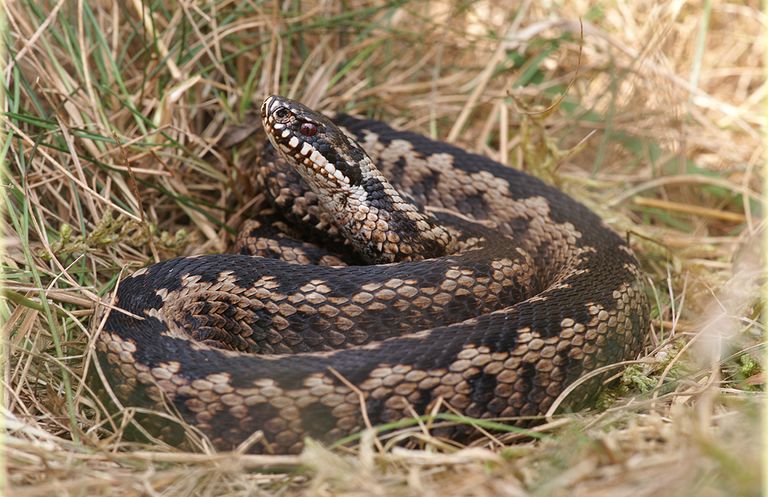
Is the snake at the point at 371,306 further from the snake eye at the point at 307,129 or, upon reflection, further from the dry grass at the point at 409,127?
the dry grass at the point at 409,127

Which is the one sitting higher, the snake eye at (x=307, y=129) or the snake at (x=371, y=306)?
the snake eye at (x=307, y=129)

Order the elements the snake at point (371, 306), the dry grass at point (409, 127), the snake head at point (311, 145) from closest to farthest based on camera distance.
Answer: the dry grass at point (409, 127) → the snake at point (371, 306) → the snake head at point (311, 145)

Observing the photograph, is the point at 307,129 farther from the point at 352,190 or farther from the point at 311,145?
the point at 352,190

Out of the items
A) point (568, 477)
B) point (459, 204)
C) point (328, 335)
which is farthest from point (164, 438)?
point (459, 204)

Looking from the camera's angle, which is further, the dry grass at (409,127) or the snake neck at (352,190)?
the snake neck at (352,190)

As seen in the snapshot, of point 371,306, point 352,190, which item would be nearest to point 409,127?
point 352,190

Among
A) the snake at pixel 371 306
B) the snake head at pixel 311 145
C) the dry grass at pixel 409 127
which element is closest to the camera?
the dry grass at pixel 409 127

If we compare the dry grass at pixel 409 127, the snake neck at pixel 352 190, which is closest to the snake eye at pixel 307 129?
the snake neck at pixel 352 190
